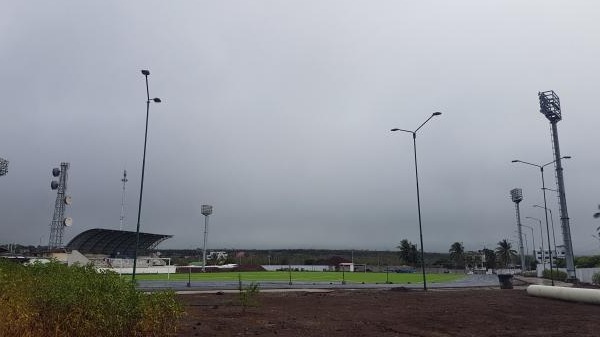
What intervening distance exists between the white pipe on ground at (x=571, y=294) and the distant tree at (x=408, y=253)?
442ft

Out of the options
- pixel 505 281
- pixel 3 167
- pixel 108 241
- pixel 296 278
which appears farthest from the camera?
pixel 108 241

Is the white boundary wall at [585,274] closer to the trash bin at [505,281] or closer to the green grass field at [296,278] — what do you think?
the green grass field at [296,278]

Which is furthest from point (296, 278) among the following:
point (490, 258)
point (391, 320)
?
point (490, 258)

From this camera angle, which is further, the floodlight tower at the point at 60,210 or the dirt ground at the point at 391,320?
the floodlight tower at the point at 60,210

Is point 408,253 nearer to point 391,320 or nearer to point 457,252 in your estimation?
point 457,252

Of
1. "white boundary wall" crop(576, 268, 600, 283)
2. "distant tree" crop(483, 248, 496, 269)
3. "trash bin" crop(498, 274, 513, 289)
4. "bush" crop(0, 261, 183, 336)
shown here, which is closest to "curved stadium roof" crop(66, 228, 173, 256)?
"trash bin" crop(498, 274, 513, 289)

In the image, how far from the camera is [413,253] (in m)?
162

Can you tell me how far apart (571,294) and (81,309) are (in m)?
25.0

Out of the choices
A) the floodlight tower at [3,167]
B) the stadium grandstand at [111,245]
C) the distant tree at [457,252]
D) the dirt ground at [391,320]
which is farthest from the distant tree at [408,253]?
the dirt ground at [391,320]

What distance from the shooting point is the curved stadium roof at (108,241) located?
9754 centimetres

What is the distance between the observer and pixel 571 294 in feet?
85.5

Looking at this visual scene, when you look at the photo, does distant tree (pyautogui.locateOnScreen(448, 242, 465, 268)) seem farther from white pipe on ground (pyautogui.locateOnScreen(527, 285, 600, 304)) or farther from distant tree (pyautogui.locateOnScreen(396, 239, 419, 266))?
white pipe on ground (pyautogui.locateOnScreen(527, 285, 600, 304))

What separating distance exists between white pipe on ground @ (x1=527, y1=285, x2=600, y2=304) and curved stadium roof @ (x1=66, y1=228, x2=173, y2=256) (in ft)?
270

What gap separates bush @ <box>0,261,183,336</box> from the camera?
8508 mm
